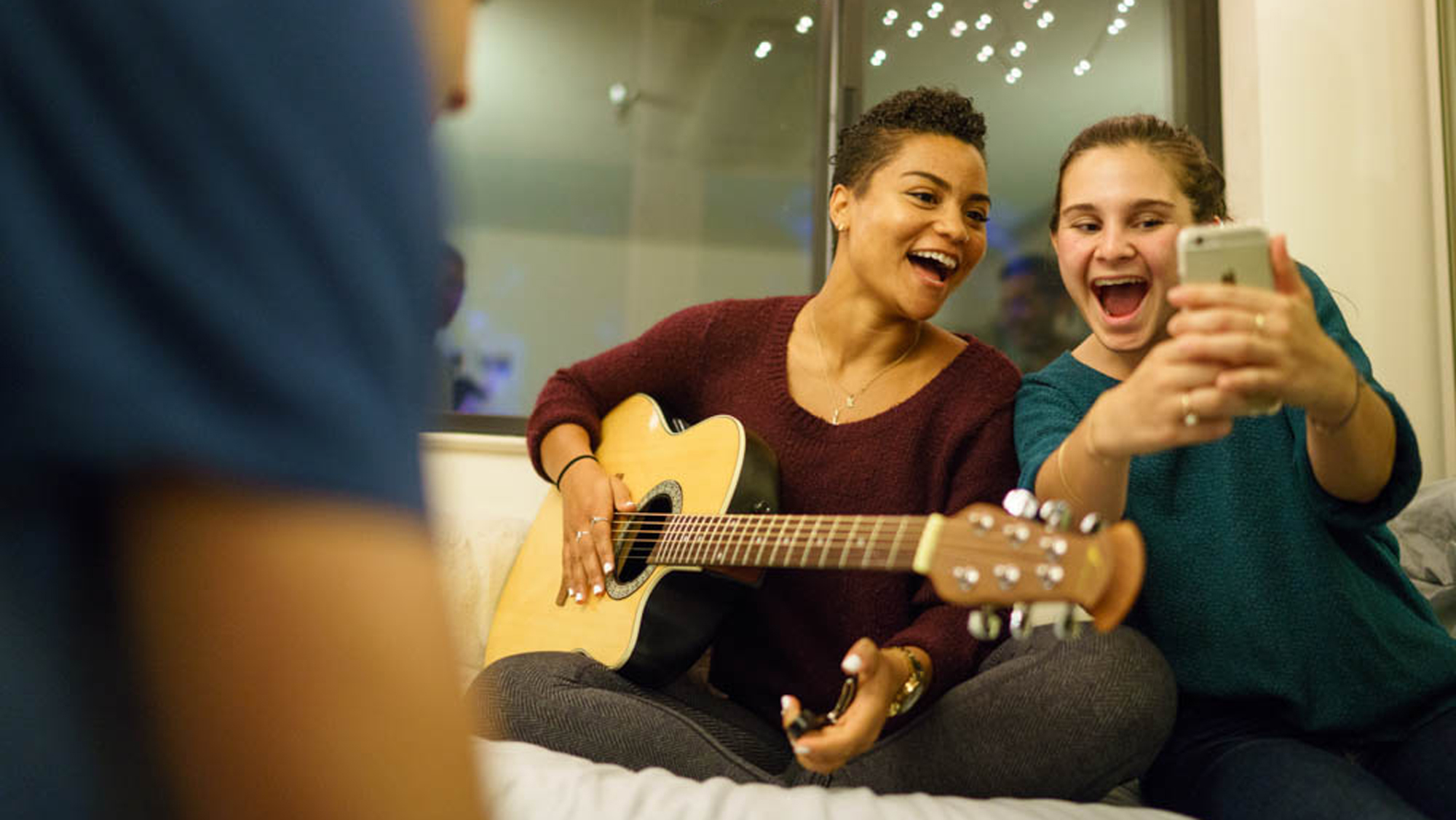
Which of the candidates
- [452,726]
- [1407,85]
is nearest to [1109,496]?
[452,726]

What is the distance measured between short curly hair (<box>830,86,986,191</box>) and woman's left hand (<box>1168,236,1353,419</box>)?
73 cm

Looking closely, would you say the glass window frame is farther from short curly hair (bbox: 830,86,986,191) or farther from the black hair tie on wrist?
the black hair tie on wrist

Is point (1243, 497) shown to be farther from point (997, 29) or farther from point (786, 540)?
point (997, 29)

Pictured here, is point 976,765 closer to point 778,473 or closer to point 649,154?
point 778,473

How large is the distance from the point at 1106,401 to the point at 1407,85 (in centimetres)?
194

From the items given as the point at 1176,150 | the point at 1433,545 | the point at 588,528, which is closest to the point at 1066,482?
the point at 1176,150

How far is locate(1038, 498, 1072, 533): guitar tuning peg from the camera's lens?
2.73 feet

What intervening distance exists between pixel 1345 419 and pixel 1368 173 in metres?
1.63

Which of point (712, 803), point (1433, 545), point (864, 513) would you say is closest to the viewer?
point (712, 803)

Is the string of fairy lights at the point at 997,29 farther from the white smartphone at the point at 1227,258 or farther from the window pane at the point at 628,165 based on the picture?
the white smartphone at the point at 1227,258

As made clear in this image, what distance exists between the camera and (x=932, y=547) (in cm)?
90

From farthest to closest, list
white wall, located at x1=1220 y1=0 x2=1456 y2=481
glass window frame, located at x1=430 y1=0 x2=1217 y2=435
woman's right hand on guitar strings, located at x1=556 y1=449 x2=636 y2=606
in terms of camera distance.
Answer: glass window frame, located at x1=430 y1=0 x2=1217 y2=435, white wall, located at x1=1220 y1=0 x2=1456 y2=481, woman's right hand on guitar strings, located at x1=556 y1=449 x2=636 y2=606

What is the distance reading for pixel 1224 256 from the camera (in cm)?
87

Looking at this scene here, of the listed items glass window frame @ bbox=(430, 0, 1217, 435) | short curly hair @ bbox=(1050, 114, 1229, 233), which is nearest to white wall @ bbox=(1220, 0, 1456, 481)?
glass window frame @ bbox=(430, 0, 1217, 435)
